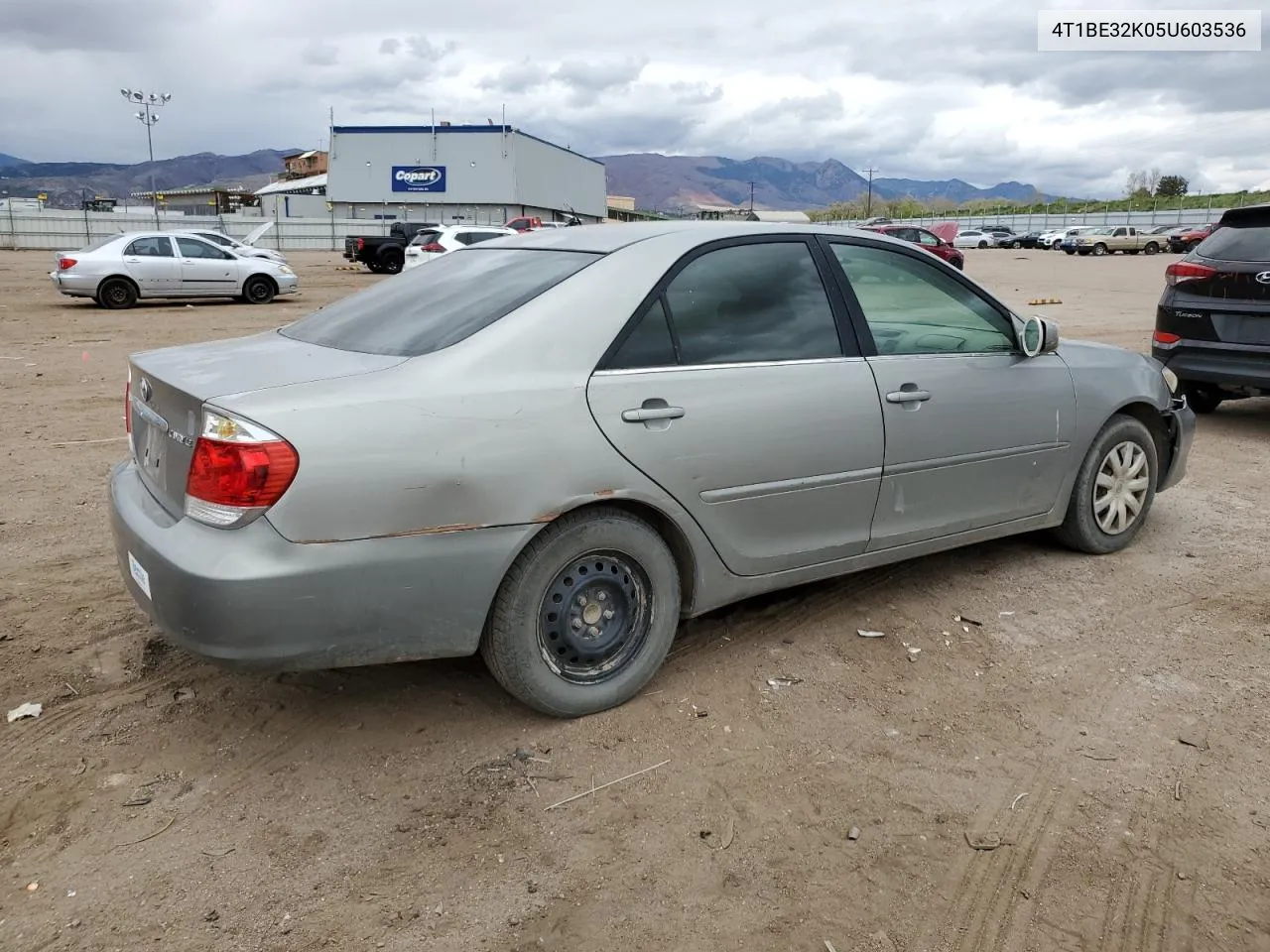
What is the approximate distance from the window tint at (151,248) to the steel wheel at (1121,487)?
17.5 m

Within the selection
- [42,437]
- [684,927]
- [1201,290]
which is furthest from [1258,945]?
[42,437]

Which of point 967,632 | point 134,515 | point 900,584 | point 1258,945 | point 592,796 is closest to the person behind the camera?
point 1258,945

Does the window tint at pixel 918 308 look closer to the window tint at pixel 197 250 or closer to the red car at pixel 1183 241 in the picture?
the window tint at pixel 197 250

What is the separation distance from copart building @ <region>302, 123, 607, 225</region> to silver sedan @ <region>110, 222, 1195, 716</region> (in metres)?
59.0

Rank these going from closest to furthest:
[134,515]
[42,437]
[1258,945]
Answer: [1258,945]
[134,515]
[42,437]

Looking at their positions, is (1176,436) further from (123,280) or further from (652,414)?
(123,280)

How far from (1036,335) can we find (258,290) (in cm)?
1770

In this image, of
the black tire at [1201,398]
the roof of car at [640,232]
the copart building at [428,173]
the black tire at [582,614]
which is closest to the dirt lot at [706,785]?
the black tire at [582,614]

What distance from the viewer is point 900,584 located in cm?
463

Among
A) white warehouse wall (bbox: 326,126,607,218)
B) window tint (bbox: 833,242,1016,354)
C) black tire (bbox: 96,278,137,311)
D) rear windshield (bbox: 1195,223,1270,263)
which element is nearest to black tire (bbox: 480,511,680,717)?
window tint (bbox: 833,242,1016,354)

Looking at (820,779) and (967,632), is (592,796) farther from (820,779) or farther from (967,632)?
(967,632)

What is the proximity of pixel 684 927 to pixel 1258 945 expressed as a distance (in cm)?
134

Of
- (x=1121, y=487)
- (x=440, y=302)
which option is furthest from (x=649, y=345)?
(x=1121, y=487)

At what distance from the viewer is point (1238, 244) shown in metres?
7.62
